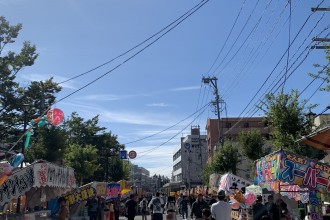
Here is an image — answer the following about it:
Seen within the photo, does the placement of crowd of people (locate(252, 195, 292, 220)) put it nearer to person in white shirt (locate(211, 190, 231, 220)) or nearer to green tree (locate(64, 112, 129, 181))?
person in white shirt (locate(211, 190, 231, 220))

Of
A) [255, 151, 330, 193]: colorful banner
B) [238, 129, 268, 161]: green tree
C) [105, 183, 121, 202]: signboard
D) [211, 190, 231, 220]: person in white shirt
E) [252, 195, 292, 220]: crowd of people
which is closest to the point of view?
[211, 190, 231, 220]: person in white shirt

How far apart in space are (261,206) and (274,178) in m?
4.77

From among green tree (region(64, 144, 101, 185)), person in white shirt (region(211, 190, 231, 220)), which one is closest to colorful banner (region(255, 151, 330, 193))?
person in white shirt (region(211, 190, 231, 220))

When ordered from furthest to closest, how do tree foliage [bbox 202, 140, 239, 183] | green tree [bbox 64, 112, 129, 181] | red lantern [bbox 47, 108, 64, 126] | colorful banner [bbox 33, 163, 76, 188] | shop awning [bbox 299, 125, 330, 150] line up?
1. green tree [bbox 64, 112, 129, 181]
2. tree foliage [bbox 202, 140, 239, 183]
3. red lantern [bbox 47, 108, 64, 126]
4. colorful banner [bbox 33, 163, 76, 188]
5. shop awning [bbox 299, 125, 330, 150]

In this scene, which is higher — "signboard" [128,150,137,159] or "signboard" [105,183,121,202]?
"signboard" [128,150,137,159]

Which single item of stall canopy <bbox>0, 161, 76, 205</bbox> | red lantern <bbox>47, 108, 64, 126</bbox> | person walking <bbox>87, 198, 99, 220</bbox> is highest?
red lantern <bbox>47, 108, 64, 126</bbox>

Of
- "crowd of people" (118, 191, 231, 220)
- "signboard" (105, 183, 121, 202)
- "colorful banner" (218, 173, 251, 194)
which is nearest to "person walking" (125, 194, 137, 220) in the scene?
"crowd of people" (118, 191, 231, 220)

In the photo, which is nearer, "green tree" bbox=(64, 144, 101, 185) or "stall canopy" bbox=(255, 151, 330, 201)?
"stall canopy" bbox=(255, 151, 330, 201)

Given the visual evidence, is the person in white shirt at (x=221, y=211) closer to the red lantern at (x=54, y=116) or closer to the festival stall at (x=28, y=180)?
the festival stall at (x=28, y=180)

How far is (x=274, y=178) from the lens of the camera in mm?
11109

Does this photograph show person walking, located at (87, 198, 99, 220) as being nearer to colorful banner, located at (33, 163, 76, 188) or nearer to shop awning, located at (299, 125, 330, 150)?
colorful banner, located at (33, 163, 76, 188)

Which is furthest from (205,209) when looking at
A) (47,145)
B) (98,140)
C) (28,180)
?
(98,140)

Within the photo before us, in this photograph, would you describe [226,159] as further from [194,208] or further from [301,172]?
[301,172]

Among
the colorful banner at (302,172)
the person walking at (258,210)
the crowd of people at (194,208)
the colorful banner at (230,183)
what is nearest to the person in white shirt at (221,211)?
the crowd of people at (194,208)
